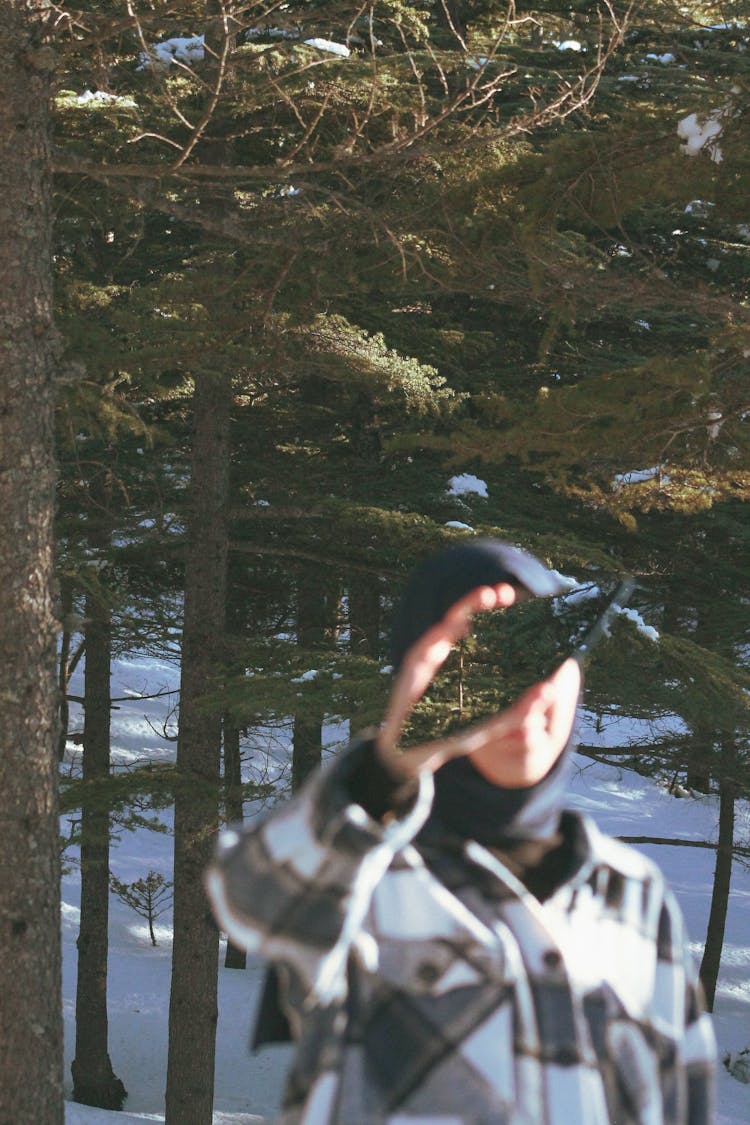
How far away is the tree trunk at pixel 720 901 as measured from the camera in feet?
57.3

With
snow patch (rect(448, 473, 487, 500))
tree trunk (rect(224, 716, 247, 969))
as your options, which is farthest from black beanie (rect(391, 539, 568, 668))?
tree trunk (rect(224, 716, 247, 969))

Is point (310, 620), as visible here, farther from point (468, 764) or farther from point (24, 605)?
point (468, 764)

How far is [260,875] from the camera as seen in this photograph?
133 centimetres

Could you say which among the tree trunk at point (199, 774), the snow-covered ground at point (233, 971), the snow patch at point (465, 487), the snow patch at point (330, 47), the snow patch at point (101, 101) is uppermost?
the snow patch at point (330, 47)

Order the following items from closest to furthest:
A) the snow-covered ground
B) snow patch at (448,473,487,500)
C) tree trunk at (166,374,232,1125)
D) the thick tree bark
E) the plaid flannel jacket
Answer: the plaid flannel jacket
the thick tree bark
tree trunk at (166,374,232,1125)
snow patch at (448,473,487,500)
the snow-covered ground

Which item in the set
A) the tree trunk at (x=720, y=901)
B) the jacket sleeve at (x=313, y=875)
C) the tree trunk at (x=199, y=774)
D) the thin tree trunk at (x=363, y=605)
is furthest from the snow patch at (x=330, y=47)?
the tree trunk at (x=720, y=901)

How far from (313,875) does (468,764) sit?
8.8 inches

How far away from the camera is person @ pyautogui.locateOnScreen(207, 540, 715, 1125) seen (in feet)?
4.20

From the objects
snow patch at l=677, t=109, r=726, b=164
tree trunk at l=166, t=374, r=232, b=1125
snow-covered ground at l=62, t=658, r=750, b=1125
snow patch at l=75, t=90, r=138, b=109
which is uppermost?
snow patch at l=75, t=90, r=138, b=109

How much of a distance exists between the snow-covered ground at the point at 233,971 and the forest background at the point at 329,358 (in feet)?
5.68

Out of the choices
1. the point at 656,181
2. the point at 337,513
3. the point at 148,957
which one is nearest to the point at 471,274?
the point at 656,181

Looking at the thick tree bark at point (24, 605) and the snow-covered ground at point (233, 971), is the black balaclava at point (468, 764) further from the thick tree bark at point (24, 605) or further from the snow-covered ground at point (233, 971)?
the snow-covered ground at point (233, 971)

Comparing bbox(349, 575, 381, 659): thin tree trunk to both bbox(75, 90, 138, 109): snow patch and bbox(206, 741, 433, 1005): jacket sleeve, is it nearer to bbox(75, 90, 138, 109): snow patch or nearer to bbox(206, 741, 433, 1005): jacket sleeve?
bbox(75, 90, 138, 109): snow patch

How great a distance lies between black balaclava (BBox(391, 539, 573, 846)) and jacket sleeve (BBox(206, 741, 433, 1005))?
1.8 inches
